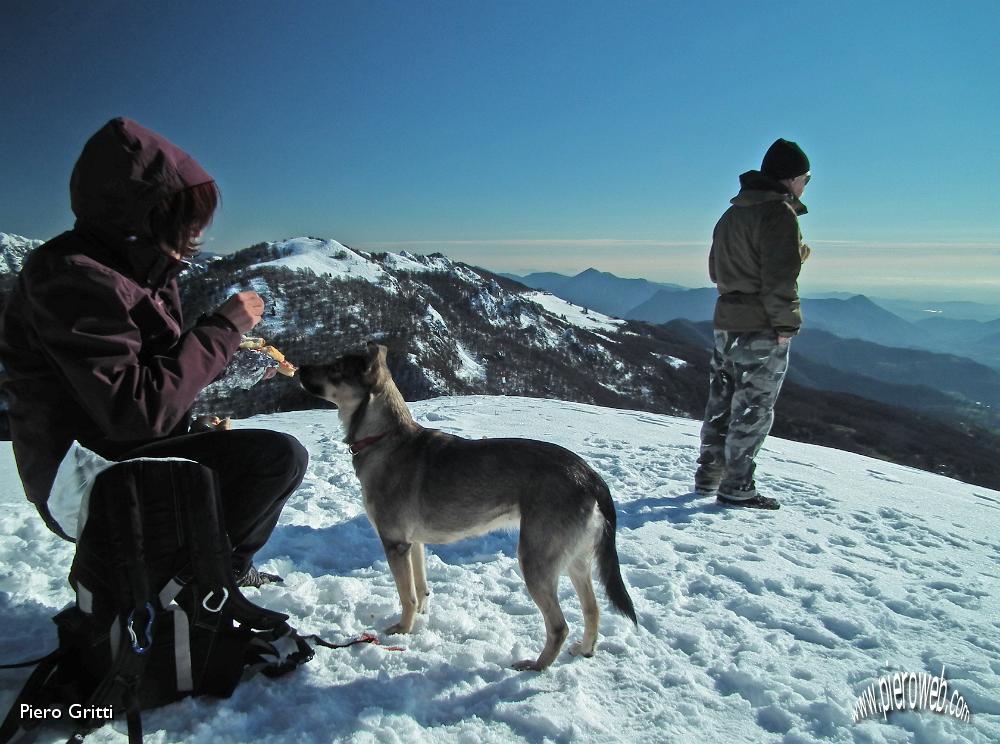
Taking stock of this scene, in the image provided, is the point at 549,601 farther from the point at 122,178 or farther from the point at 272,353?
the point at 122,178

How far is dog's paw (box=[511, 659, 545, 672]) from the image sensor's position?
3443 mm

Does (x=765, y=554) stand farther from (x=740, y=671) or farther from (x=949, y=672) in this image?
(x=740, y=671)

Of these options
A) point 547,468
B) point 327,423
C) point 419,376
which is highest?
point 547,468

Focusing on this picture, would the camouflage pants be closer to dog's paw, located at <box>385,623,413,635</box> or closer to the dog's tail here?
the dog's tail

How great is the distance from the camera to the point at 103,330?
233 cm

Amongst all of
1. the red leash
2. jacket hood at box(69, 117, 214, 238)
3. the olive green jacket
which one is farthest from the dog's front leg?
the olive green jacket

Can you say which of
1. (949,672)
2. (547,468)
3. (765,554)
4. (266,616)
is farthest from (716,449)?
(266,616)

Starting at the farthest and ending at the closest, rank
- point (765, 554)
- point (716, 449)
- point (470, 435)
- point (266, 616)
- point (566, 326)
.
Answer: point (566, 326)
point (470, 435)
point (716, 449)
point (765, 554)
point (266, 616)

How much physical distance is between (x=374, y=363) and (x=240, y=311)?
1298mm

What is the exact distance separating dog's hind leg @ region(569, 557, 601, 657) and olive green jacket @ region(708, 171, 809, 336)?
403 centimetres

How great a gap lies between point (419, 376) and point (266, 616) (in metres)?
79.2

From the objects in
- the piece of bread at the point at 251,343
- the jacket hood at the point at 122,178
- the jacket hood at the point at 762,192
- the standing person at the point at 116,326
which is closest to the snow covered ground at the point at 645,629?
the standing person at the point at 116,326

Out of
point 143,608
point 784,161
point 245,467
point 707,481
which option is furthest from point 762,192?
point 143,608

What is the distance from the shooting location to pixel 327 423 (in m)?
9.62
